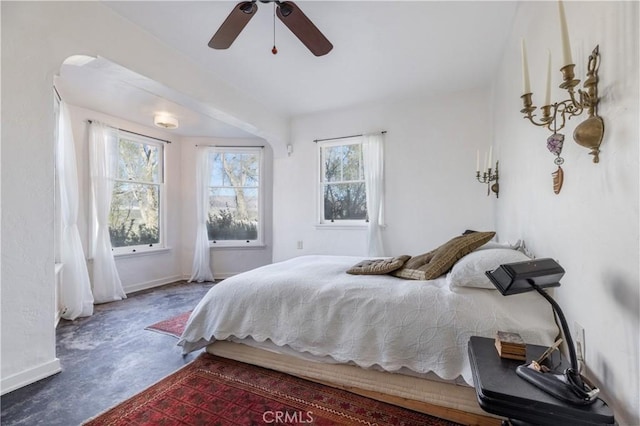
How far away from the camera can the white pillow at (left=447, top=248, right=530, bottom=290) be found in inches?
64.0

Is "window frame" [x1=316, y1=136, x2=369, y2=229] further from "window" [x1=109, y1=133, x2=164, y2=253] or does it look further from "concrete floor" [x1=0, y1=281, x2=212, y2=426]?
"window" [x1=109, y1=133, x2=164, y2=253]

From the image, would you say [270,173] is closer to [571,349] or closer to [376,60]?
[376,60]

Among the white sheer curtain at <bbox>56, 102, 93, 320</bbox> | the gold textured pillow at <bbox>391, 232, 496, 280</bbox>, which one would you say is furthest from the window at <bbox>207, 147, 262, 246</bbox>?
the gold textured pillow at <bbox>391, 232, 496, 280</bbox>

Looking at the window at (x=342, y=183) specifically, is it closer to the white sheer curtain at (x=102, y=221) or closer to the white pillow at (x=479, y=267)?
the white pillow at (x=479, y=267)

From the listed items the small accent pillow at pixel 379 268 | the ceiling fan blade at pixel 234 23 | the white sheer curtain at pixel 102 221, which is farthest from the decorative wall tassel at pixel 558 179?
the white sheer curtain at pixel 102 221

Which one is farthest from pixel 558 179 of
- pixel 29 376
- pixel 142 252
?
pixel 142 252

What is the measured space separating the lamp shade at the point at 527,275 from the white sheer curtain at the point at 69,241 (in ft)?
13.2

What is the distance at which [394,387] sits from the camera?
5.59 feet

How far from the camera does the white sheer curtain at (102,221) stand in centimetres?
390

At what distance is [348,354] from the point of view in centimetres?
176

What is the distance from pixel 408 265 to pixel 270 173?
143 inches

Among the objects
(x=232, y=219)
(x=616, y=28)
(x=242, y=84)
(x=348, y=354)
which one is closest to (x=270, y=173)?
(x=232, y=219)

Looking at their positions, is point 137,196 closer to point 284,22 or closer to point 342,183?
point 342,183

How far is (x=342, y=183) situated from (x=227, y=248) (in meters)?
2.40
